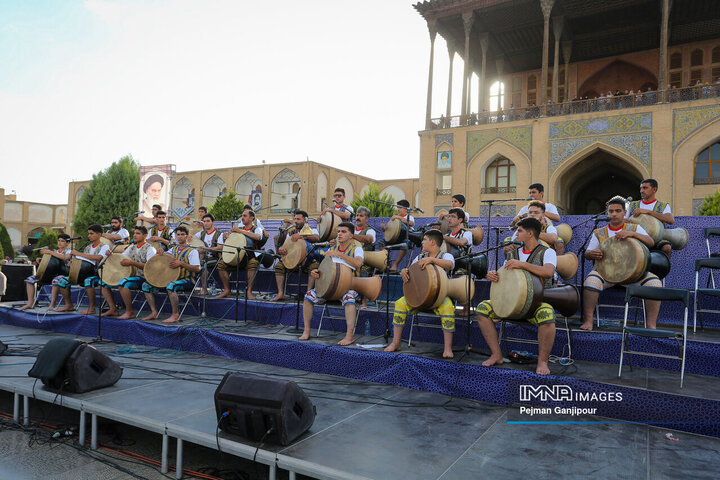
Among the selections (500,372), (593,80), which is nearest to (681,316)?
(500,372)

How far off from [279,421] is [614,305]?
4514 millimetres

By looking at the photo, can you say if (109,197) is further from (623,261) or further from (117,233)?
(623,261)

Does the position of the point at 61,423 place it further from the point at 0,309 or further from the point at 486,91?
the point at 486,91

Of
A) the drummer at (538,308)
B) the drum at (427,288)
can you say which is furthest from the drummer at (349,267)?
the drummer at (538,308)

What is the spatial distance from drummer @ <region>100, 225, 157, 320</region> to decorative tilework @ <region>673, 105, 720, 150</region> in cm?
1791

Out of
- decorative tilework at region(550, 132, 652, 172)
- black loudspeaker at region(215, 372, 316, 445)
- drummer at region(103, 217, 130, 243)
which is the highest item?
decorative tilework at region(550, 132, 652, 172)

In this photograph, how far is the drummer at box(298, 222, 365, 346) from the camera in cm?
567

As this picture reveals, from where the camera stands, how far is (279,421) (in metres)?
3.22

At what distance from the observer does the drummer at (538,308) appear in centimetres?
430

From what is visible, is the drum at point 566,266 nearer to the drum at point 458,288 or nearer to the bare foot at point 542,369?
the drum at point 458,288

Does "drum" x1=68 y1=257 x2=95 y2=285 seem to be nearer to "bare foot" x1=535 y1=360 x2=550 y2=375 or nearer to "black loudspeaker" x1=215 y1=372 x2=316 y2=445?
"black loudspeaker" x1=215 y1=372 x2=316 y2=445

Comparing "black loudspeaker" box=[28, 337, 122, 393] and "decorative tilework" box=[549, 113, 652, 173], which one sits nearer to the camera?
"black loudspeaker" box=[28, 337, 122, 393]

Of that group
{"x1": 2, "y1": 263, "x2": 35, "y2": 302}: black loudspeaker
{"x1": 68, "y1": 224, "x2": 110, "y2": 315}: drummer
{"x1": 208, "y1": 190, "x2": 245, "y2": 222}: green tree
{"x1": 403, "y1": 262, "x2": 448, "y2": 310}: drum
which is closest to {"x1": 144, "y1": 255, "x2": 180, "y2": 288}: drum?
{"x1": 68, "y1": 224, "x2": 110, "y2": 315}: drummer

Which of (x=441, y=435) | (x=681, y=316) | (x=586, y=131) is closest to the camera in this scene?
(x=441, y=435)
